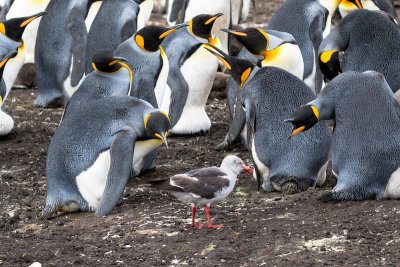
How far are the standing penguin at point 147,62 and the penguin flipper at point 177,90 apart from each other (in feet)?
2.36

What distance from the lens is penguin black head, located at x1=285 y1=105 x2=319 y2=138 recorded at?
640cm

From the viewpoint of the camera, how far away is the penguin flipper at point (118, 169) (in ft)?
20.4

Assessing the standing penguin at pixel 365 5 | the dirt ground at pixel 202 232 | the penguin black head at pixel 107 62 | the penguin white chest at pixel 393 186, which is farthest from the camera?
the standing penguin at pixel 365 5

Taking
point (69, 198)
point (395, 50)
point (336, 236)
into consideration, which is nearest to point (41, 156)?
point (69, 198)

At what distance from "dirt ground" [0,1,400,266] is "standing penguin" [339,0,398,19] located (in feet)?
11.2

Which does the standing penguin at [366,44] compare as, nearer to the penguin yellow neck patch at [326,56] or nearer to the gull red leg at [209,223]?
the penguin yellow neck patch at [326,56]

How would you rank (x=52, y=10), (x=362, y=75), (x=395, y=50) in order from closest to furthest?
1. (x=362, y=75)
2. (x=395, y=50)
3. (x=52, y=10)

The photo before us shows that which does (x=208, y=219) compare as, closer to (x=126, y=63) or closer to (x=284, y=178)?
(x=284, y=178)

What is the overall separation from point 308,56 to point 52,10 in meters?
2.50

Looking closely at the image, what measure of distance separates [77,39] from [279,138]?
3.44 metres

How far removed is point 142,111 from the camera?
6.64m

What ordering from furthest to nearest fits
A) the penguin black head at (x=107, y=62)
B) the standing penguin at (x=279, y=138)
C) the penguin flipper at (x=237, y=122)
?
the penguin flipper at (x=237, y=122) < the penguin black head at (x=107, y=62) < the standing penguin at (x=279, y=138)

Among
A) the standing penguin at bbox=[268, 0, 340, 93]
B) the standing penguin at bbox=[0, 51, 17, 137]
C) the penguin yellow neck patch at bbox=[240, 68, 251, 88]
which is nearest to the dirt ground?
the penguin yellow neck patch at bbox=[240, 68, 251, 88]

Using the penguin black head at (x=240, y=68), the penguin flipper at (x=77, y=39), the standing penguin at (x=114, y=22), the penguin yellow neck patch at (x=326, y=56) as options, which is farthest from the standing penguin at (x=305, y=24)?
the penguin black head at (x=240, y=68)
